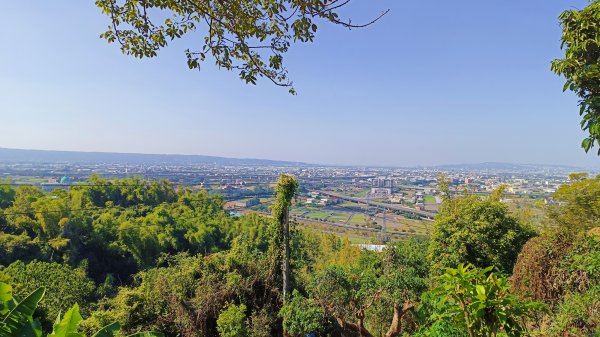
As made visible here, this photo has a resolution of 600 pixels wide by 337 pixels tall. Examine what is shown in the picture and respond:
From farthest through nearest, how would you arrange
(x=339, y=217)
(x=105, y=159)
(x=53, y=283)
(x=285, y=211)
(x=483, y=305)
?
(x=105, y=159) < (x=339, y=217) < (x=53, y=283) < (x=285, y=211) < (x=483, y=305)

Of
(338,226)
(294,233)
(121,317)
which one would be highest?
(294,233)

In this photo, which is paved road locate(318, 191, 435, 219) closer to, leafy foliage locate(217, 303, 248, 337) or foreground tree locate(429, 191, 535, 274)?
foreground tree locate(429, 191, 535, 274)

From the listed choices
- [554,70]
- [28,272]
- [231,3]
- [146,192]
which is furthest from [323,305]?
[146,192]

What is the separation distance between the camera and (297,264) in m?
7.87

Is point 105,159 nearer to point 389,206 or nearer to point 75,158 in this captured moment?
point 75,158

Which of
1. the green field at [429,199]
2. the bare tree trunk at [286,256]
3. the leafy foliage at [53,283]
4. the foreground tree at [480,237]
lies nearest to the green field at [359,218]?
the green field at [429,199]

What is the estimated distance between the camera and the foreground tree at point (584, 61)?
2.35m

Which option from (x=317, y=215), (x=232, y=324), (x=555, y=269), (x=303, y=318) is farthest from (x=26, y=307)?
(x=317, y=215)

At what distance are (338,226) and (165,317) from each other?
91.2 ft

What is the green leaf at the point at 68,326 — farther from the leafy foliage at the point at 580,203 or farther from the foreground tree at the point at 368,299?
the leafy foliage at the point at 580,203

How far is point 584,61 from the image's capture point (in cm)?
265

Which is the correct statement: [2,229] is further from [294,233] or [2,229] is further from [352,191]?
[352,191]

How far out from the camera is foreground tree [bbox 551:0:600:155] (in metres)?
2.35

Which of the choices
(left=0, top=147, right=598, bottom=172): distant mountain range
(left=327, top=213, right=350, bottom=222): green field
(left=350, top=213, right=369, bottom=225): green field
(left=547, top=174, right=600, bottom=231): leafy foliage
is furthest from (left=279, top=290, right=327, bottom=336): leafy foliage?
(left=0, top=147, right=598, bottom=172): distant mountain range
